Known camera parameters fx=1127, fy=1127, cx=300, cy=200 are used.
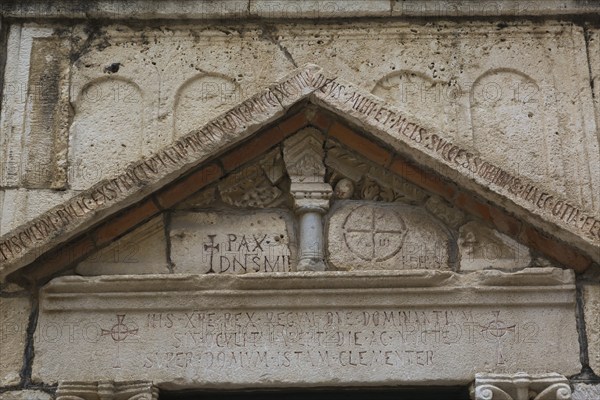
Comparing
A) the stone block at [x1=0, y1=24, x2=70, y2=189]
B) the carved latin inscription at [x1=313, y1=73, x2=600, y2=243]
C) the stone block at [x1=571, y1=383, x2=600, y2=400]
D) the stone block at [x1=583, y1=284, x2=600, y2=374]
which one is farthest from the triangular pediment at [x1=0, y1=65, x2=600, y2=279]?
the stone block at [x1=571, y1=383, x2=600, y2=400]

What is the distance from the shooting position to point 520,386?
492cm

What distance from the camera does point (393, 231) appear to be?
533 centimetres

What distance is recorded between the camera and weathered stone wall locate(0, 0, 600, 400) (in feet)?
17.5

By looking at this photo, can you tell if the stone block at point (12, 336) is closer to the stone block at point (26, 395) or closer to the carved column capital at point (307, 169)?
the stone block at point (26, 395)

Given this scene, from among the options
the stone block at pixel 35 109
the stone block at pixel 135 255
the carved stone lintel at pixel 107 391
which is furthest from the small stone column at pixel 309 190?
the stone block at pixel 35 109

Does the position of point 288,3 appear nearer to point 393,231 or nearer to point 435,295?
point 393,231

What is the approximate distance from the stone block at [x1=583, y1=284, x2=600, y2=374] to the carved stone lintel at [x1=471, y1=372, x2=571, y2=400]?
7.9 inches

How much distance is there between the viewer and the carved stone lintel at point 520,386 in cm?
491

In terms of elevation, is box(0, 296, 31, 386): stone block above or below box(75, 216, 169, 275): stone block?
below

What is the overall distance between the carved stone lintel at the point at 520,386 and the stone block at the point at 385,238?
0.60 metres

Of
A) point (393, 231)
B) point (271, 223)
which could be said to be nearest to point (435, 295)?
point (393, 231)

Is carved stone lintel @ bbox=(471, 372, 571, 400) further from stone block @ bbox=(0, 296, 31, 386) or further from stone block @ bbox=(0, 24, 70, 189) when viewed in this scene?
stone block @ bbox=(0, 24, 70, 189)

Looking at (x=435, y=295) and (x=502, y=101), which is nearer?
(x=435, y=295)

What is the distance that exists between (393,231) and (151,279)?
1.16 meters
